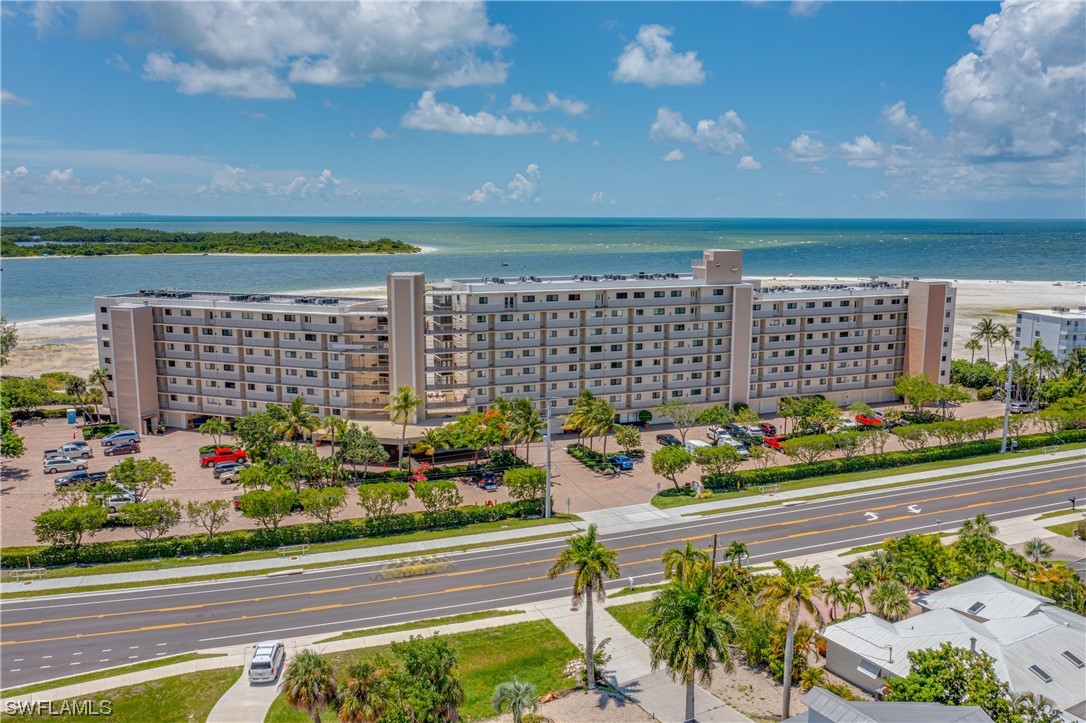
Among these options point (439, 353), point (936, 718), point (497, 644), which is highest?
point (439, 353)

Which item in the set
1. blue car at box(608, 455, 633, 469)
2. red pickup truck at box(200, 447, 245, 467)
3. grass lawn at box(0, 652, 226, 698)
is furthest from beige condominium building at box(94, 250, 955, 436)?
grass lawn at box(0, 652, 226, 698)

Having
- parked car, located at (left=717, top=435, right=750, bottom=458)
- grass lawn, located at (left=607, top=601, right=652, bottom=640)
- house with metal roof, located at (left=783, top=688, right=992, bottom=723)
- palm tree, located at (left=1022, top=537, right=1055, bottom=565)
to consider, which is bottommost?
grass lawn, located at (left=607, top=601, right=652, bottom=640)

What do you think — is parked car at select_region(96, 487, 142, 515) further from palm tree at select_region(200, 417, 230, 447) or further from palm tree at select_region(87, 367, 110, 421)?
palm tree at select_region(87, 367, 110, 421)

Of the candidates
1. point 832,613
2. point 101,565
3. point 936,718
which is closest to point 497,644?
point 832,613

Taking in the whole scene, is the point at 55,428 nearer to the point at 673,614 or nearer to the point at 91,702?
the point at 91,702

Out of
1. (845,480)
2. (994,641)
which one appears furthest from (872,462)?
(994,641)

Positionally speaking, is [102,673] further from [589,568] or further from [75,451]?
[75,451]

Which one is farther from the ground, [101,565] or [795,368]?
[795,368]
